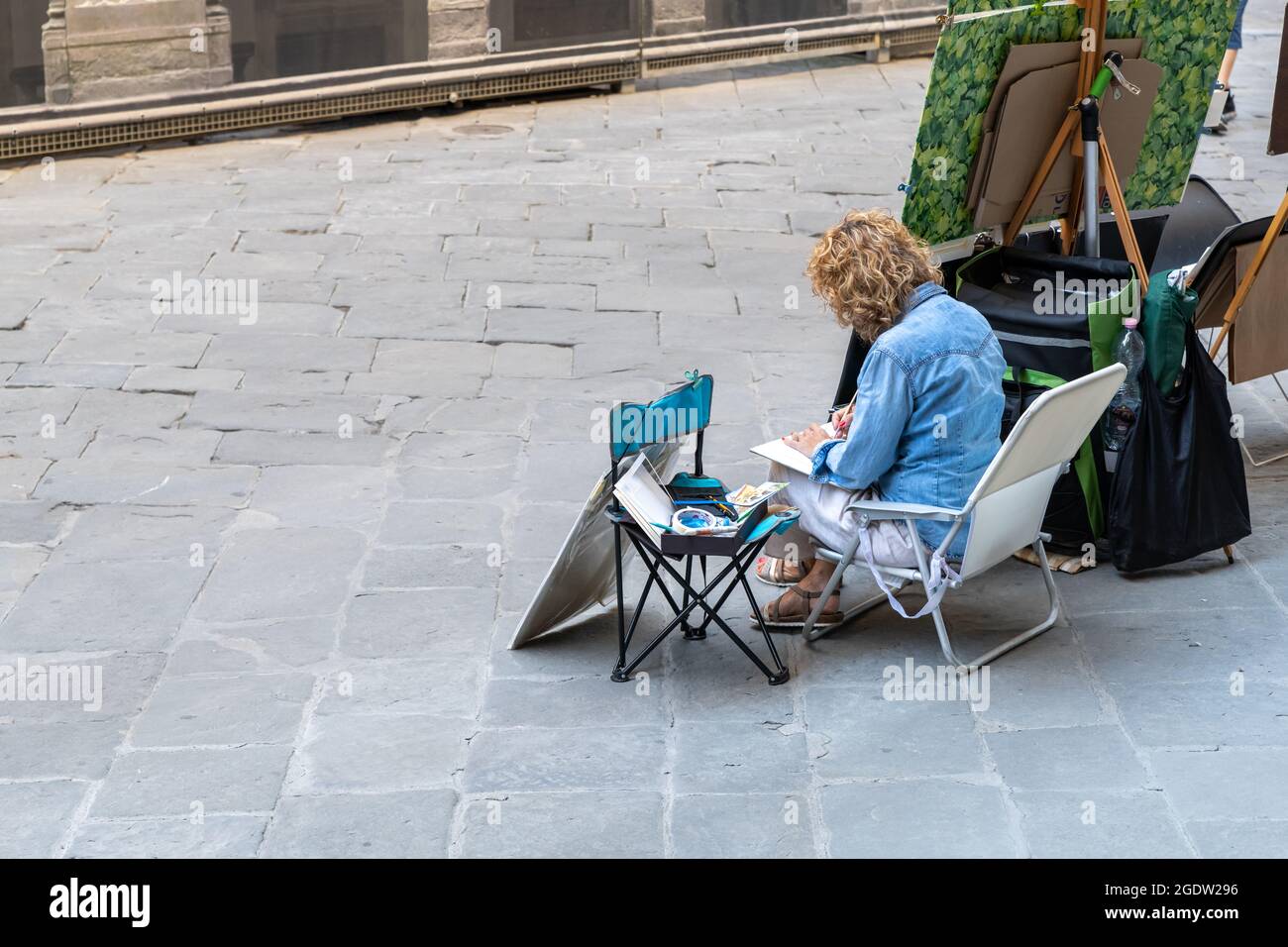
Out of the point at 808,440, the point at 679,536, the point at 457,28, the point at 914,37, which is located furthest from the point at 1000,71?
the point at 914,37

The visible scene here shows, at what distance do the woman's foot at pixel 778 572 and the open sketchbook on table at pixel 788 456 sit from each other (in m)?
0.48

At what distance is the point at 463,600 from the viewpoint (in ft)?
15.6

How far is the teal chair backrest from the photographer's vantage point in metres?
4.09

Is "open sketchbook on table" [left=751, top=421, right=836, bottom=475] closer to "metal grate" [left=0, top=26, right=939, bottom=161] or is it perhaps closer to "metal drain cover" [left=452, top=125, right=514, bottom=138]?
"metal drain cover" [left=452, top=125, right=514, bottom=138]

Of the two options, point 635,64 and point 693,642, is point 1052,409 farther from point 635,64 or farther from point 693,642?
point 635,64

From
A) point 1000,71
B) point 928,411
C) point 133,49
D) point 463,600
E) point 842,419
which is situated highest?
point 1000,71

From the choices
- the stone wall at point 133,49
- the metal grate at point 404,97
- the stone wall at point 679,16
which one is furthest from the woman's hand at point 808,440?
the stone wall at point 679,16

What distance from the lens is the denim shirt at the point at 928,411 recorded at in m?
4.14

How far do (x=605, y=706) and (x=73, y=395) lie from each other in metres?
3.14

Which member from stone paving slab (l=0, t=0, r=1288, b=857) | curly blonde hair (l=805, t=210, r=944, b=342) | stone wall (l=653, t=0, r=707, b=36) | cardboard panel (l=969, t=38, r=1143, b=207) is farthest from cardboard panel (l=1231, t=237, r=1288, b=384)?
stone wall (l=653, t=0, r=707, b=36)

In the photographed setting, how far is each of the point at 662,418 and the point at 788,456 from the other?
416mm

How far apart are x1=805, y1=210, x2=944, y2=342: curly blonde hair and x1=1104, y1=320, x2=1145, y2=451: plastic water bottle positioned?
797 millimetres

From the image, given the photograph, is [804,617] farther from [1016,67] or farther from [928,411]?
[1016,67]

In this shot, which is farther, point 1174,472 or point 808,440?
point 1174,472
